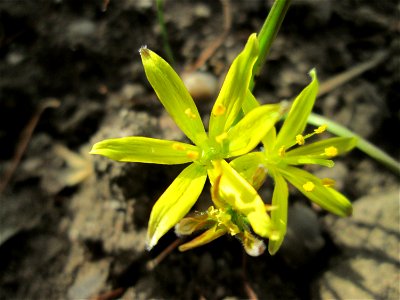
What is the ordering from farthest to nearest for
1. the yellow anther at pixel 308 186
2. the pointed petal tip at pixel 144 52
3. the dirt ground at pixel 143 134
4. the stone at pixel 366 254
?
the dirt ground at pixel 143 134
the stone at pixel 366 254
the yellow anther at pixel 308 186
the pointed petal tip at pixel 144 52

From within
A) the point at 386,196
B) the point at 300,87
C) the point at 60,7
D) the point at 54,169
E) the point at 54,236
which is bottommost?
the point at 54,236

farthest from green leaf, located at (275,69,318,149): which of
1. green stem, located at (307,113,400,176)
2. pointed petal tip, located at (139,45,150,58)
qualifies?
pointed petal tip, located at (139,45,150,58)

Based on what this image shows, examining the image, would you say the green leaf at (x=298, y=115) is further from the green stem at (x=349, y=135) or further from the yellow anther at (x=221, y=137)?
the green stem at (x=349, y=135)

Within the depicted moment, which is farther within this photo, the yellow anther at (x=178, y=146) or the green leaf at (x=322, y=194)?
the green leaf at (x=322, y=194)

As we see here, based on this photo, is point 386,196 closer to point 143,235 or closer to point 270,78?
point 270,78

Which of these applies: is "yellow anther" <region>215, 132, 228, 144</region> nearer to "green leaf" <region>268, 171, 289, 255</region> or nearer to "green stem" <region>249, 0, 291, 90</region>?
"green leaf" <region>268, 171, 289, 255</region>

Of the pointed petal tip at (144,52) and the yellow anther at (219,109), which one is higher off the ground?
the pointed petal tip at (144,52)

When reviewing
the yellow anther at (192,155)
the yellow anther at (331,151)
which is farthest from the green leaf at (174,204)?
the yellow anther at (331,151)

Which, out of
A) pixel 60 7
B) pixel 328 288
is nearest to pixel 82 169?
pixel 60 7
